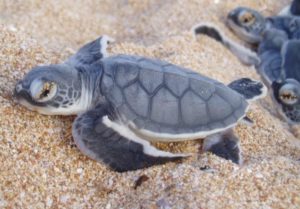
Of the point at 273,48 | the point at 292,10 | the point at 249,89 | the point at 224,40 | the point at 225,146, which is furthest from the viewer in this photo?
the point at 292,10

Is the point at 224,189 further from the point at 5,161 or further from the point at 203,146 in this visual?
the point at 5,161

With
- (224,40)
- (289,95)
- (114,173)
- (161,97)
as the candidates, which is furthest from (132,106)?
(224,40)

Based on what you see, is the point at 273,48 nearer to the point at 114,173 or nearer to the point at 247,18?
the point at 247,18

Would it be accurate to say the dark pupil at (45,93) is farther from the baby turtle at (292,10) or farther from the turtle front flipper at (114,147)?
the baby turtle at (292,10)

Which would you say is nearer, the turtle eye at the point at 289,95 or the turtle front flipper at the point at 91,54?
the turtle front flipper at the point at 91,54

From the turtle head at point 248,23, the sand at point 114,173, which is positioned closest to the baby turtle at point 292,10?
the turtle head at point 248,23

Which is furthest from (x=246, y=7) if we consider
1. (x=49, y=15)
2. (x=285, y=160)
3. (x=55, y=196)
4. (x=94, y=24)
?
(x=55, y=196)
